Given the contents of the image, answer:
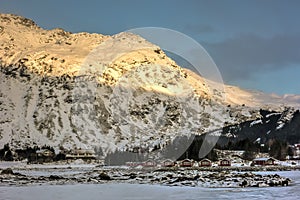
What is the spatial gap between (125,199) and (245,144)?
142679mm

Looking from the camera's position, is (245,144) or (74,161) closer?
(245,144)

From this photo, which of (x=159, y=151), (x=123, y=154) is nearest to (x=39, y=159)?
(x=123, y=154)

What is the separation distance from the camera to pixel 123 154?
192500 mm

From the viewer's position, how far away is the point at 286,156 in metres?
163

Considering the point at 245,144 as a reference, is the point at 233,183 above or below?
below

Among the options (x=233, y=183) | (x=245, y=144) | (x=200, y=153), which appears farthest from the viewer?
(x=245, y=144)

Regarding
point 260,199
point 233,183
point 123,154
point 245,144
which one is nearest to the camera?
point 260,199

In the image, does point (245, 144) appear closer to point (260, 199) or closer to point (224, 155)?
point (224, 155)

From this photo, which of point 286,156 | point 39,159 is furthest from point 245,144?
point 39,159

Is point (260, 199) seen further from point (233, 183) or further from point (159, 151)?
point (159, 151)

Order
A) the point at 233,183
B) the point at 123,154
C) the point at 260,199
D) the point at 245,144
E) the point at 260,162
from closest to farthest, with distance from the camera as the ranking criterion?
the point at 260,199 → the point at 233,183 → the point at 260,162 → the point at 245,144 → the point at 123,154

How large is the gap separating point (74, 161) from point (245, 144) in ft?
242

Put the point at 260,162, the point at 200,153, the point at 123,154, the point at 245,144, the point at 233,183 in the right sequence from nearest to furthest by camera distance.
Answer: the point at 233,183, the point at 260,162, the point at 200,153, the point at 245,144, the point at 123,154

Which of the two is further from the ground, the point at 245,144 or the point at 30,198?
the point at 245,144
